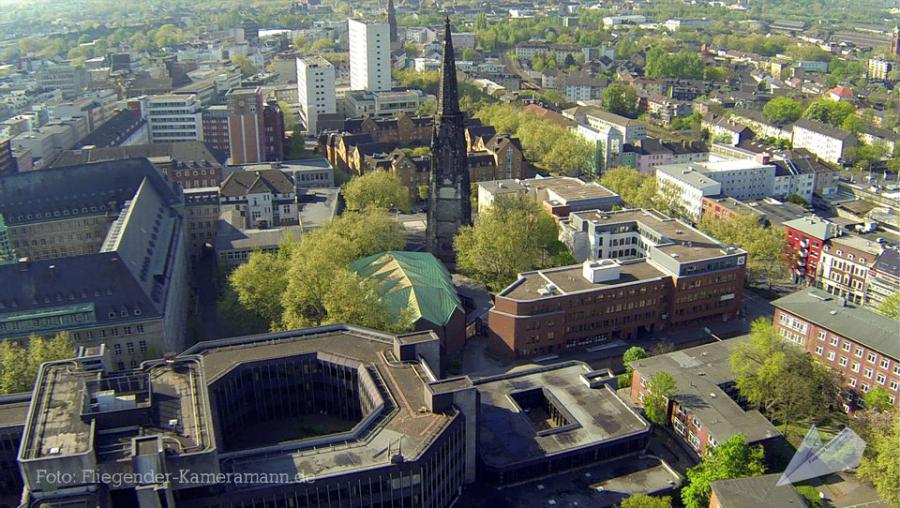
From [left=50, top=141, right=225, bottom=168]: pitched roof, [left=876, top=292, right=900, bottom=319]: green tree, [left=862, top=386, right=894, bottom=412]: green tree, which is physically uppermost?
[left=50, top=141, right=225, bottom=168]: pitched roof

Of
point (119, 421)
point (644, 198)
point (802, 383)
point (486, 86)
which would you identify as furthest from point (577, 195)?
point (486, 86)

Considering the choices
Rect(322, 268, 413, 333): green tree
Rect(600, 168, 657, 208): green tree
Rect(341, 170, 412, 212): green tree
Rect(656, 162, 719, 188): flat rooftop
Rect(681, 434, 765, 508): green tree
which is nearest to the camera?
Rect(681, 434, 765, 508): green tree

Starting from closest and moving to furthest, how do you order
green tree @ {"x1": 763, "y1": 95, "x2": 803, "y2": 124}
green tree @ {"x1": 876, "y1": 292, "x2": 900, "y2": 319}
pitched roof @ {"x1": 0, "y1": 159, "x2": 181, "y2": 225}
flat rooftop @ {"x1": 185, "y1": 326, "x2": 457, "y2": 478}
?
flat rooftop @ {"x1": 185, "y1": 326, "x2": 457, "y2": 478}, green tree @ {"x1": 876, "y1": 292, "x2": 900, "y2": 319}, pitched roof @ {"x1": 0, "y1": 159, "x2": 181, "y2": 225}, green tree @ {"x1": 763, "y1": 95, "x2": 803, "y2": 124}

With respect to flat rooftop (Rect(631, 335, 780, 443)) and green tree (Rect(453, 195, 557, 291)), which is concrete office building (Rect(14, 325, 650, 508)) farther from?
green tree (Rect(453, 195, 557, 291))

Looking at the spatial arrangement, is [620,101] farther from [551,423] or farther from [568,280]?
[551,423]

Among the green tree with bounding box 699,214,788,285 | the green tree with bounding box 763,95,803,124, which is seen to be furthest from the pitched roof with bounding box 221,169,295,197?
the green tree with bounding box 763,95,803,124

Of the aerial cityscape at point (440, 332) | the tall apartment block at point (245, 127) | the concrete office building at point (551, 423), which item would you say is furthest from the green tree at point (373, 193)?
the concrete office building at point (551, 423)

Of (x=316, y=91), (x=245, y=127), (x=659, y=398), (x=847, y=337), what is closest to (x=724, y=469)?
(x=659, y=398)
